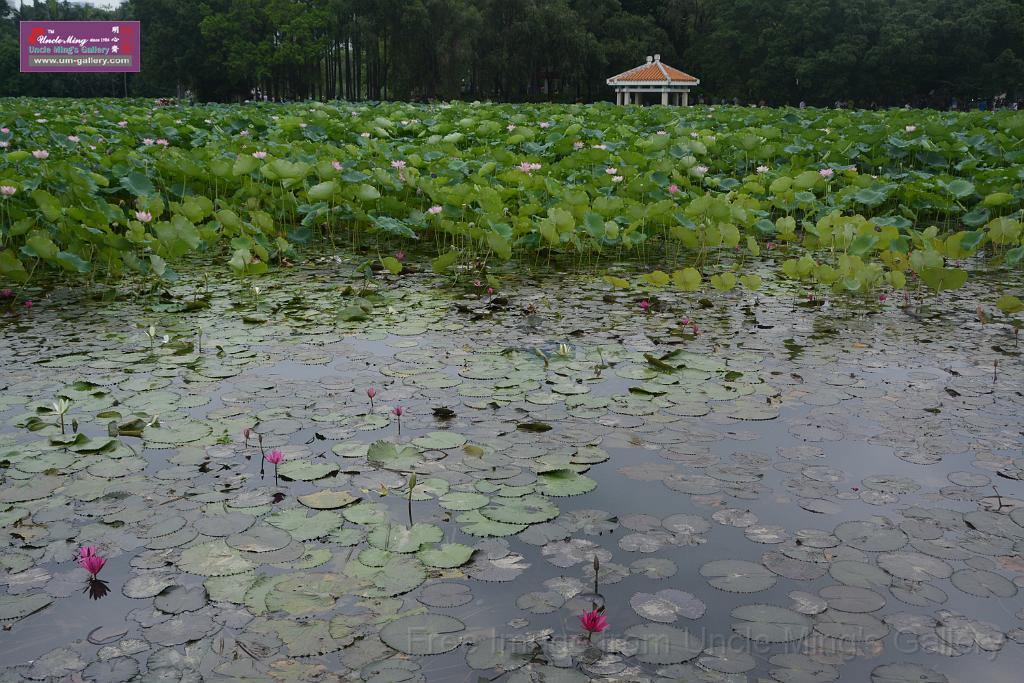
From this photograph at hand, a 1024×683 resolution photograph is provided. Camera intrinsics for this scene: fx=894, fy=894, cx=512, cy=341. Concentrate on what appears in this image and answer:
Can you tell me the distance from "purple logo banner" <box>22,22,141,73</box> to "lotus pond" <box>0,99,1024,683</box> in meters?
33.8

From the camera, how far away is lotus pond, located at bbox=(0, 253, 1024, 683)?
5.04 ft

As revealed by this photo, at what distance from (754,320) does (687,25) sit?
125 feet

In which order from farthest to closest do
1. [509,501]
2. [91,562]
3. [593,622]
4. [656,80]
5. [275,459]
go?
[656,80] < [275,459] < [509,501] < [91,562] < [593,622]

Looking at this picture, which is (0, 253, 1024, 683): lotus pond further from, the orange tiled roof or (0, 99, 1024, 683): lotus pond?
the orange tiled roof

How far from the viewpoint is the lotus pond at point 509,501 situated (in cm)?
154

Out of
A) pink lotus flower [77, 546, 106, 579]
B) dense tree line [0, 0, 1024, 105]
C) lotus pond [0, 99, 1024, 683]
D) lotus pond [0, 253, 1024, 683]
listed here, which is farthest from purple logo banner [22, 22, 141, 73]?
pink lotus flower [77, 546, 106, 579]

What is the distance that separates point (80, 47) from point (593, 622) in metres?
41.1

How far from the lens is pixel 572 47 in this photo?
1348 inches

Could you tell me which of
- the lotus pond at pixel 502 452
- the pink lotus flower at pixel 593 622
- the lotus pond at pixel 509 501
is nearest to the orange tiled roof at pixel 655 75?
the lotus pond at pixel 502 452

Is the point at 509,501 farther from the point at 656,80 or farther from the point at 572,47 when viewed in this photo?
the point at 572,47

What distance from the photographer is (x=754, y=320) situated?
3.89 m

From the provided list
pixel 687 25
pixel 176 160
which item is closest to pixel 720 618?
pixel 176 160

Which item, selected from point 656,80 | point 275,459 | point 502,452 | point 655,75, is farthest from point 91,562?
point 655,75

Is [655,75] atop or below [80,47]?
below
